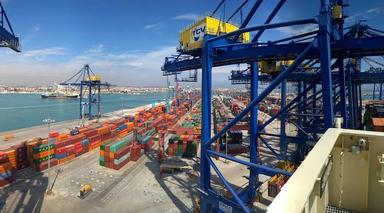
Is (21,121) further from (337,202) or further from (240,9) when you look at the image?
(337,202)

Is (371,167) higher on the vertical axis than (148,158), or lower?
higher

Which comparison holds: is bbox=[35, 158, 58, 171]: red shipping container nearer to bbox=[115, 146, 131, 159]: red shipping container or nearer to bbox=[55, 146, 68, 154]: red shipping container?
bbox=[55, 146, 68, 154]: red shipping container

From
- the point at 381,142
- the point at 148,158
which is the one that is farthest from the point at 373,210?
the point at 148,158


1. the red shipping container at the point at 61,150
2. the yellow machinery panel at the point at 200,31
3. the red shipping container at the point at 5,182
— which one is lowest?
the red shipping container at the point at 5,182

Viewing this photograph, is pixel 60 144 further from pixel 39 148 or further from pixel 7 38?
pixel 7 38

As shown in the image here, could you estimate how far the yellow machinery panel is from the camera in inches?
606

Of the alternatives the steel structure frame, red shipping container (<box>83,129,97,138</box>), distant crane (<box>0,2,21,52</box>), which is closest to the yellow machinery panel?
the steel structure frame

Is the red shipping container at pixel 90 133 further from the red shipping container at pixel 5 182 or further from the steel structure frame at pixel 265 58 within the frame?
the steel structure frame at pixel 265 58

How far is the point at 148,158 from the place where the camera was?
38375 mm

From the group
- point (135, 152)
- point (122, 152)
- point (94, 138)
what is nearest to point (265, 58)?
point (122, 152)

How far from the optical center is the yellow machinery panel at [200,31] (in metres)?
15.4

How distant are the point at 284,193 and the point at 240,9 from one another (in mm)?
16005

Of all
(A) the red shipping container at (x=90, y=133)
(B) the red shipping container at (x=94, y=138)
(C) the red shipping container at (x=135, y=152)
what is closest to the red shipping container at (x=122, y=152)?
(C) the red shipping container at (x=135, y=152)

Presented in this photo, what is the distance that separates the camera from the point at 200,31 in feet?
51.9
